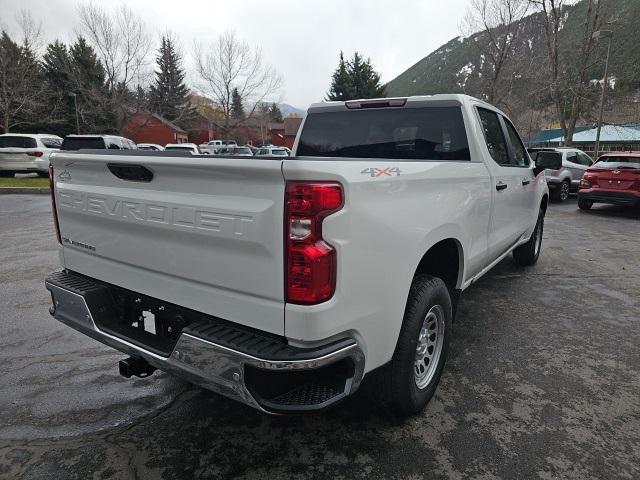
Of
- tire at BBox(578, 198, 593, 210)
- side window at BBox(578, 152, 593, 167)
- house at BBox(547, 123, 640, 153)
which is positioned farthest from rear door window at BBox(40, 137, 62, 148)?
house at BBox(547, 123, 640, 153)

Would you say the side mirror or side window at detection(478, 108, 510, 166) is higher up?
side window at detection(478, 108, 510, 166)

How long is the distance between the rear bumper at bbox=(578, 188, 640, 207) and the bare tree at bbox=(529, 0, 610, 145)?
16582 mm

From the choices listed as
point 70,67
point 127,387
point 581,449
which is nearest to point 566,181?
point 581,449

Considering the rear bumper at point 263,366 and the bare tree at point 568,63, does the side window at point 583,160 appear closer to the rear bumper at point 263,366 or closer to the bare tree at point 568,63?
the bare tree at point 568,63

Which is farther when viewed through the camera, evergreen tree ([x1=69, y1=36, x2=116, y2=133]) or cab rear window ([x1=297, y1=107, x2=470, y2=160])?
evergreen tree ([x1=69, y1=36, x2=116, y2=133])

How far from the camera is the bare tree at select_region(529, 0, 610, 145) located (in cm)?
2508

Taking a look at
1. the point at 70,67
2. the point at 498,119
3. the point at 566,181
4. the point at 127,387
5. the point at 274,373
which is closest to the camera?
the point at 274,373

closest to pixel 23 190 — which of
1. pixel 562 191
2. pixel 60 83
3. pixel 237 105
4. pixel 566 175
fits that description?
pixel 562 191

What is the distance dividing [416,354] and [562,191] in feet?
44.4

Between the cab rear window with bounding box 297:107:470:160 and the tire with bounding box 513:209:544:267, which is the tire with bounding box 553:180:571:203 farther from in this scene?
the cab rear window with bounding box 297:107:470:160

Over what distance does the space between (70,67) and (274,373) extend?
46.1 m

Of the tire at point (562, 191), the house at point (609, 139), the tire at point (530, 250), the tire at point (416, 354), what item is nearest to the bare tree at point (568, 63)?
the tire at point (562, 191)

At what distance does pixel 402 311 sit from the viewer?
7.40ft

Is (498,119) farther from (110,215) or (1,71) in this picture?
(1,71)
